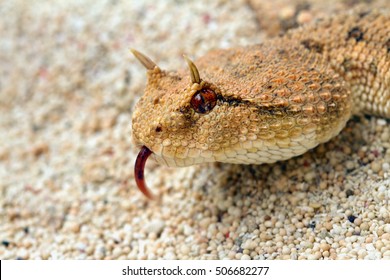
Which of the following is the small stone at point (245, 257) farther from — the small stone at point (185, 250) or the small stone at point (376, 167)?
the small stone at point (376, 167)

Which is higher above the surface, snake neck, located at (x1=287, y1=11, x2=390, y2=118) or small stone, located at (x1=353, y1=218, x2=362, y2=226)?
snake neck, located at (x1=287, y1=11, x2=390, y2=118)

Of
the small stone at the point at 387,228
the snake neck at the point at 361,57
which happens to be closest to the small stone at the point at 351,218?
the small stone at the point at 387,228

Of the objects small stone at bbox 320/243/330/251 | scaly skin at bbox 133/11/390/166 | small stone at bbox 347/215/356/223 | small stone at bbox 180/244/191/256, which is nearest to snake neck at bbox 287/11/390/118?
scaly skin at bbox 133/11/390/166

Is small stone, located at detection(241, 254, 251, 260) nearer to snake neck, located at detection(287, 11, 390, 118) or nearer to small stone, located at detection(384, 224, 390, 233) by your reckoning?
small stone, located at detection(384, 224, 390, 233)

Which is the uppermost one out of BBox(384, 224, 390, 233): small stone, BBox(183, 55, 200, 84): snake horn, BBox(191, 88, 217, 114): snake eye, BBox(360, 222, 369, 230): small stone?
BBox(183, 55, 200, 84): snake horn

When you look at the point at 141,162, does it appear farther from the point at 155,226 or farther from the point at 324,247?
the point at 324,247

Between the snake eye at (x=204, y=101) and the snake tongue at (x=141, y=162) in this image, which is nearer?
the snake eye at (x=204, y=101)
